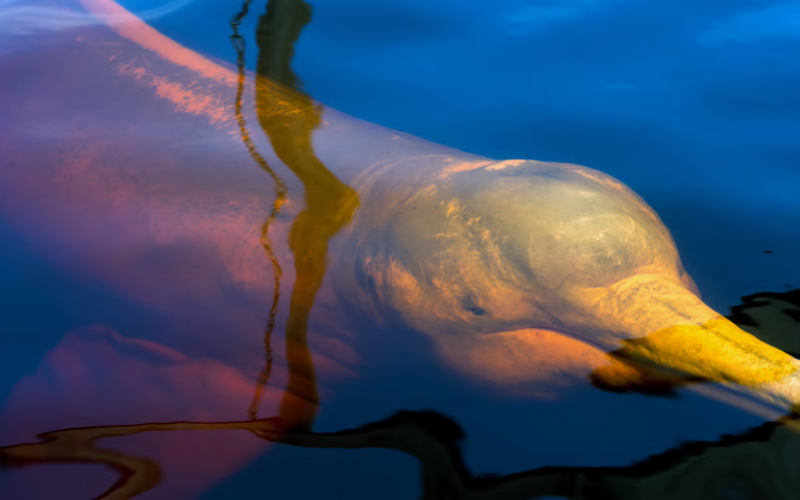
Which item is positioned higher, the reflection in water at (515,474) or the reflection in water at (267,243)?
the reflection in water at (267,243)

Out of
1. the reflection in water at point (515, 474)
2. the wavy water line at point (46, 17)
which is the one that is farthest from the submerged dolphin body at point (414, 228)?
the wavy water line at point (46, 17)

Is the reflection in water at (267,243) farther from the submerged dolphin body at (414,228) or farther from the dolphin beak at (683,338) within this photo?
the dolphin beak at (683,338)

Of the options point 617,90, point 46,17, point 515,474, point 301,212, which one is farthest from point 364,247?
point 46,17

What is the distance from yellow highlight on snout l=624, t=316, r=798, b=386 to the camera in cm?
158

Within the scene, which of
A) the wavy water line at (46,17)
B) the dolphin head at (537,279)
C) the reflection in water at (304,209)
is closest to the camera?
the dolphin head at (537,279)

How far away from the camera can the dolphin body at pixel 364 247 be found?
1862 mm

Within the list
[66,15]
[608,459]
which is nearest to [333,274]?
[608,459]

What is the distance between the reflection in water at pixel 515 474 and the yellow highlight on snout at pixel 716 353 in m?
0.14

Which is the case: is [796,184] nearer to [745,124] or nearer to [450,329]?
[745,124]

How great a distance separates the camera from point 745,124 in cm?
306

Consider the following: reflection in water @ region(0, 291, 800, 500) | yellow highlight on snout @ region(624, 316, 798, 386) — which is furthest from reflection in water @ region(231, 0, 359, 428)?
yellow highlight on snout @ region(624, 316, 798, 386)

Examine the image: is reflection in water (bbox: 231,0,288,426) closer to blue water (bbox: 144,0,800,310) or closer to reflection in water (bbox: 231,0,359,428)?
reflection in water (bbox: 231,0,359,428)

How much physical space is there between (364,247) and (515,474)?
2.97 feet

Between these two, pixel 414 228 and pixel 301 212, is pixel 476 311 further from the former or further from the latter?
pixel 301 212
